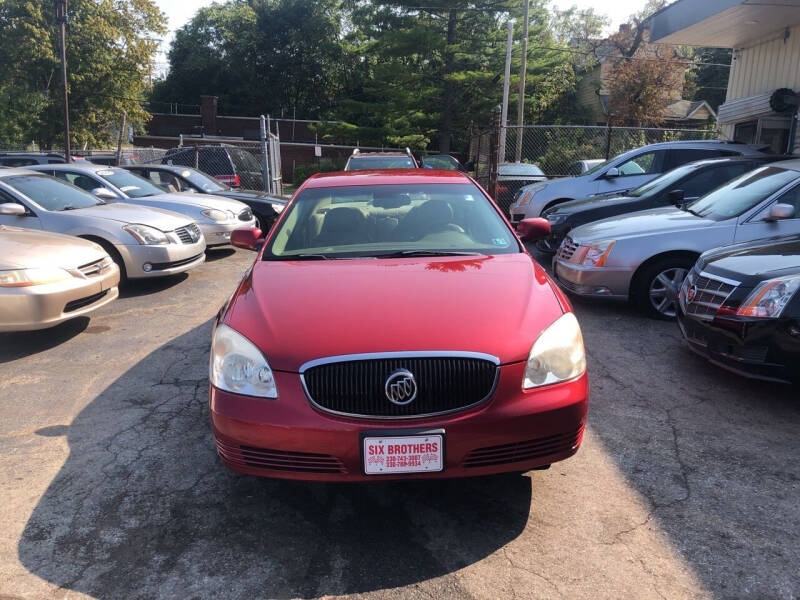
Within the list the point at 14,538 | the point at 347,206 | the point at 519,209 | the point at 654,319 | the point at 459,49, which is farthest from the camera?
the point at 459,49

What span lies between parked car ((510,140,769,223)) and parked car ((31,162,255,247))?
493 cm

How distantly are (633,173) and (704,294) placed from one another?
6284mm

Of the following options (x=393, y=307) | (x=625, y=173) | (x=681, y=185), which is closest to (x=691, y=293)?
(x=393, y=307)

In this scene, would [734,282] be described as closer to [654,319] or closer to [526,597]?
[654,319]

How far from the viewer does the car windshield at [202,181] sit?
11969mm

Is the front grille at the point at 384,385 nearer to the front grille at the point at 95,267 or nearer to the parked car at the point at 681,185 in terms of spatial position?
the front grille at the point at 95,267

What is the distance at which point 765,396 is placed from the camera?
4.55 metres

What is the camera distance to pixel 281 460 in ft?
9.08

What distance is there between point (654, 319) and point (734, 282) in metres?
2.08

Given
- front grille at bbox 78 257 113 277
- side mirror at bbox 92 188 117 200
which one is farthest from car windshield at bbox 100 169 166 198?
front grille at bbox 78 257 113 277

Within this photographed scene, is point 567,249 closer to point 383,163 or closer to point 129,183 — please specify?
point 383,163

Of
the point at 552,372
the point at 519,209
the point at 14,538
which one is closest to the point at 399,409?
the point at 552,372

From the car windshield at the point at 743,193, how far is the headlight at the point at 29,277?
621 centimetres

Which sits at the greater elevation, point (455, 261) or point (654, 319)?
point (455, 261)
